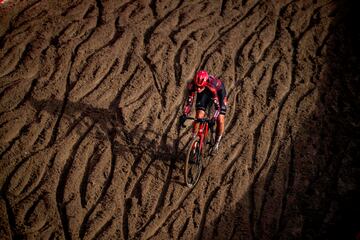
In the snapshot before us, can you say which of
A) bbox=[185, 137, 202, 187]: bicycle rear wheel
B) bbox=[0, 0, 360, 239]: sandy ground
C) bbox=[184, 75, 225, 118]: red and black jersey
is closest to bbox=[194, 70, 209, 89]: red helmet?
bbox=[184, 75, 225, 118]: red and black jersey

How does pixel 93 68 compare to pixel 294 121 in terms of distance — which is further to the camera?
pixel 93 68

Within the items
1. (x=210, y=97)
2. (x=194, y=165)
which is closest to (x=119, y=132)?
(x=194, y=165)

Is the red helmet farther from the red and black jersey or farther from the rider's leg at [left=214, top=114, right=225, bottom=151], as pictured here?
the rider's leg at [left=214, top=114, right=225, bottom=151]

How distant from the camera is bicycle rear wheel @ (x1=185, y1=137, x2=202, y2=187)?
6.02 meters

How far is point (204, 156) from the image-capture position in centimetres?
666

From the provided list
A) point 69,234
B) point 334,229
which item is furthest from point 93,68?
point 334,229

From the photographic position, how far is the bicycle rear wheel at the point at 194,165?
19.8ft

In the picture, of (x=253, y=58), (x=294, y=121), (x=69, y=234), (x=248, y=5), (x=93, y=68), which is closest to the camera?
(x=69, y=234)

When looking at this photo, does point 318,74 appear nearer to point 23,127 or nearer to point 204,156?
point 204,156

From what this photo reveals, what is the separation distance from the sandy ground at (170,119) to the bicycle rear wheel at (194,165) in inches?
5.8

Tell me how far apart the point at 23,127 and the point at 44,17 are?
3.55 meters

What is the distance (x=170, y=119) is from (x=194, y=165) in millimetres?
1260

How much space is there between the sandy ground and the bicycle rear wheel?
0.15m

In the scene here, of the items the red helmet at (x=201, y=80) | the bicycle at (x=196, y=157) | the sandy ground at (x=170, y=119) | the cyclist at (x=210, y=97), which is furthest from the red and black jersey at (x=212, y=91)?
the sandy ground at (x=170, y=119)
